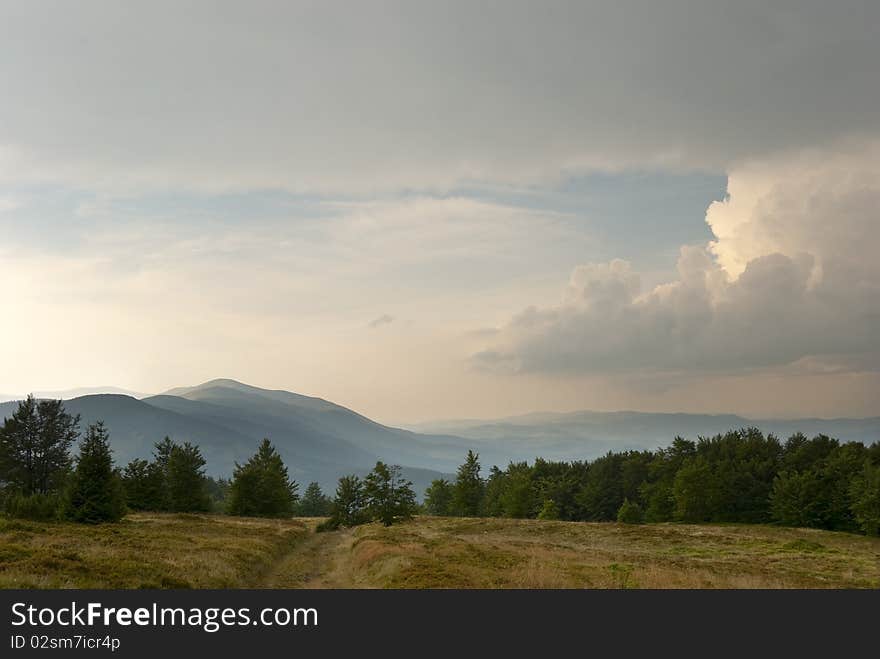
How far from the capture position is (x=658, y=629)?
15656mm

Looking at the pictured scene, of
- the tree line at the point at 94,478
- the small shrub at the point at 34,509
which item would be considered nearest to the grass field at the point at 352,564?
the tree line at the point at 94,478

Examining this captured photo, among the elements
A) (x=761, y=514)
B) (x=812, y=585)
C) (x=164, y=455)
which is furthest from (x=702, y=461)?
(x=164, y=455)

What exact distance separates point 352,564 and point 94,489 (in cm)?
2836

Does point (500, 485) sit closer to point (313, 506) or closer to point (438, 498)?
point (438, 498)

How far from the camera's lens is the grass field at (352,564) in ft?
74.9

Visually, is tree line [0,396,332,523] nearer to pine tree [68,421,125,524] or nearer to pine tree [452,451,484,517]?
pine tree [68,421,125,524]

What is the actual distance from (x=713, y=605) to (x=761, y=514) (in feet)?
310

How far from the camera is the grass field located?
74.9 feet

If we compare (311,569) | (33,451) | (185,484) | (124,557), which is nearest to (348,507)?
(185,484)

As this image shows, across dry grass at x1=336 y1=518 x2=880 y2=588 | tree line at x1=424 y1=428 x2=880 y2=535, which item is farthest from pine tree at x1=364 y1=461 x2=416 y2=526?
tree line at x1=424 y1=428 x2=880 y2=535

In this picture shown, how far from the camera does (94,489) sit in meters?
47.7

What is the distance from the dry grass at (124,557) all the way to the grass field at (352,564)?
56 millimetres

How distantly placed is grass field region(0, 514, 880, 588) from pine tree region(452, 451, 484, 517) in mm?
58416

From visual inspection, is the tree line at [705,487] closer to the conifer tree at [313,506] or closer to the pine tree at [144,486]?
the conifer tree at [313,506]
